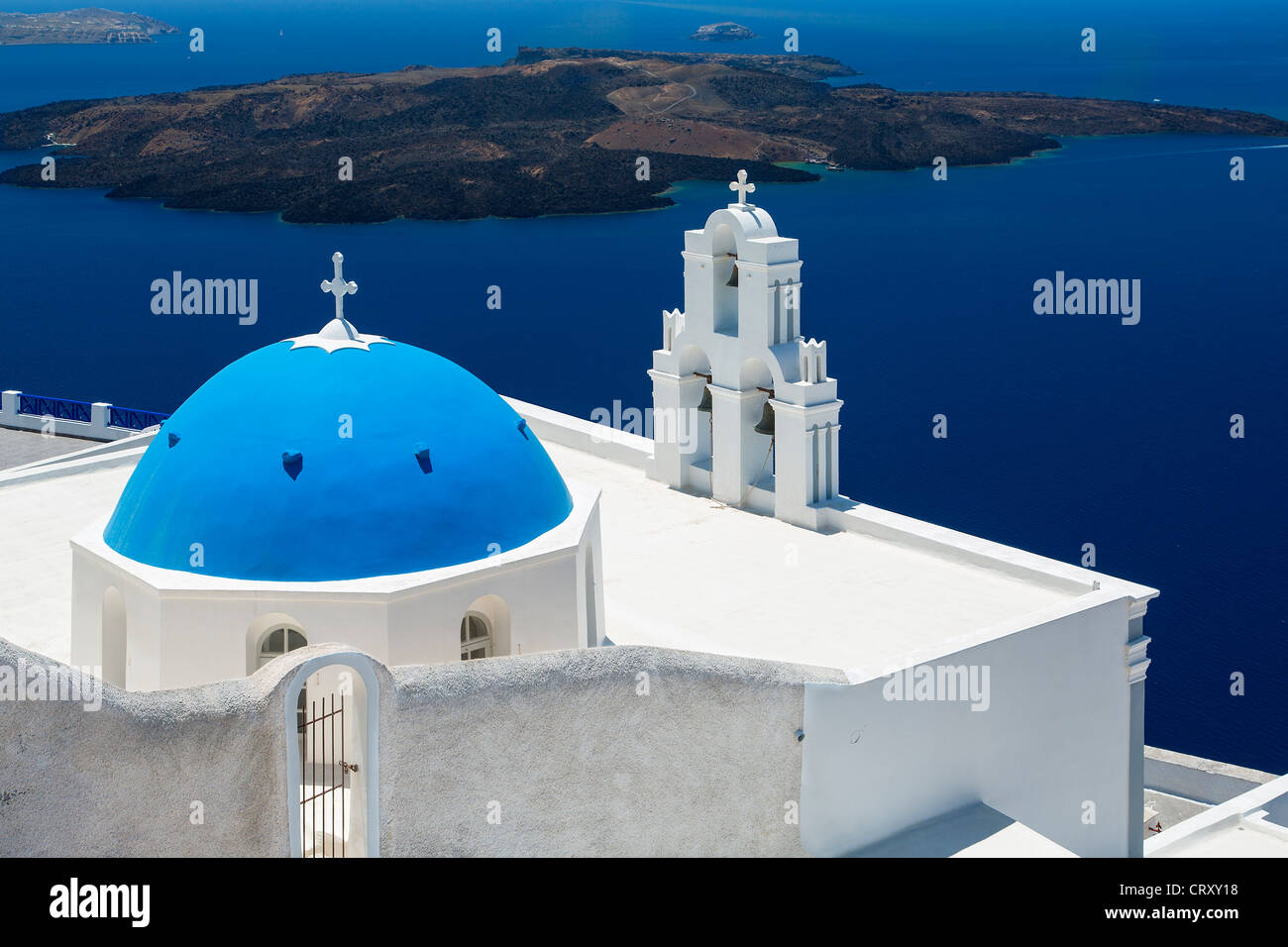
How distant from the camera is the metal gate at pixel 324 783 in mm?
13828

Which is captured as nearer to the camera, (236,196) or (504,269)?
(504,269)

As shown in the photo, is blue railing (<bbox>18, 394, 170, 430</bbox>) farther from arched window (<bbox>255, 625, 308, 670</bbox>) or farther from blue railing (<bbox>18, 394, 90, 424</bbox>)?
arched window (<bbox>255, 625, 308, 670</bbox>)

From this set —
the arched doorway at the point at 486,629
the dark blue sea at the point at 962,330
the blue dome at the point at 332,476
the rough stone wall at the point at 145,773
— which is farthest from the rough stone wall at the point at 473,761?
the dark blue sea at the point at 962,330

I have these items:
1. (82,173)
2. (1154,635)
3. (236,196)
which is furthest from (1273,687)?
(82,173)

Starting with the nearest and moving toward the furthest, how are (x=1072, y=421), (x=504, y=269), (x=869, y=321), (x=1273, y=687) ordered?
(x=1273, y=687), (x=1072, y=421), (x=869, y=321), (x=504, y=269)

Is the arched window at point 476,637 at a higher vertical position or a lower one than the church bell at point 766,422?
lower

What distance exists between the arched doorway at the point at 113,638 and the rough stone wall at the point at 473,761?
3.17 m

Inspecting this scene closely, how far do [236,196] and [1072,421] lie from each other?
2365 inches

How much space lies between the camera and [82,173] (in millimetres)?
111125

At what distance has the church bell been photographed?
72.2 ft
